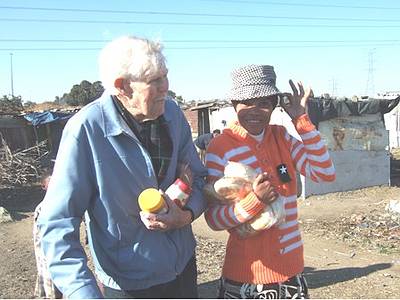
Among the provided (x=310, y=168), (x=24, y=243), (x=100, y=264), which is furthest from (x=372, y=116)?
(x=100, y=264)

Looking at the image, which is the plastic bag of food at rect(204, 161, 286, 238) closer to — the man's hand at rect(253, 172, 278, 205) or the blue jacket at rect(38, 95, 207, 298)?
the man's hand at rect(253, 172, 278, 205)

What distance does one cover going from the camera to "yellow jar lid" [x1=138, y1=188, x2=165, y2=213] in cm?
182

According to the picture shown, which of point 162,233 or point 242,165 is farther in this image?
point 242,165

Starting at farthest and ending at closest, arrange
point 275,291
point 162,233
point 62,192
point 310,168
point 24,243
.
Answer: point 24,243 < point 310,168 < point 275,291 < point 162,233 < point 62,192

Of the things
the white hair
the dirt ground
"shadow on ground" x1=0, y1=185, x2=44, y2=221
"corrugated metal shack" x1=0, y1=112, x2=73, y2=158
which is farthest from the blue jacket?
"corrugated metal shack" x1=0, y1=112, x2=73, y2=158

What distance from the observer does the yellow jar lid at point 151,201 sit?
5.98 feet

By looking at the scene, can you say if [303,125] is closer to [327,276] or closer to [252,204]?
[252,204]

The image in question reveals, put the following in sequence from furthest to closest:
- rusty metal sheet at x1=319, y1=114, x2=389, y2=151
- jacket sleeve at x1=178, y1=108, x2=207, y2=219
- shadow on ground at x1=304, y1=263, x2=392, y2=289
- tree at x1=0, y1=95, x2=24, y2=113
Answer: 1. tree at x1=0, y1=95, x2=24, y2=113
2. rusty metal sheet at x1=319, y1=114, x2=389, y2=151
3. shadow on ground at x1=304, y1=263, x2=392, y2=289
4. jacket sleeve at x1=178, y1=108, x2=207, y2=219

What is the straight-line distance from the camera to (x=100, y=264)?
1.97 m

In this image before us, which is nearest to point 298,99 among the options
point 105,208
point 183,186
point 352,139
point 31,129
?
point 183,186

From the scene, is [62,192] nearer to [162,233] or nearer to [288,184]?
[162,233]

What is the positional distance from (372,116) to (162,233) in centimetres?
1296

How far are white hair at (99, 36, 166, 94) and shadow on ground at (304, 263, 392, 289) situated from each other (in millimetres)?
4711

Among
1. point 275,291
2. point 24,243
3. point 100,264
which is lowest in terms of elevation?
point 24,243
